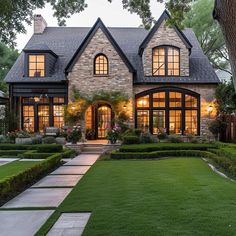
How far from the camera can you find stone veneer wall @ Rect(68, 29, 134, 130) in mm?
25109

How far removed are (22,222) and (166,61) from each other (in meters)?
20.7

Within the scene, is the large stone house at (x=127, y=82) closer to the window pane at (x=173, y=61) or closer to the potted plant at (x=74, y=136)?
the window pane at (x=173, y=61)

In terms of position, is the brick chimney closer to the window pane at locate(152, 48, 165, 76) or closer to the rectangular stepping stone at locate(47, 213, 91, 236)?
the window pane at locate(152, 48, 165, 76)

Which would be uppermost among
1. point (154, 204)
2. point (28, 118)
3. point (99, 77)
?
point (99, 77)

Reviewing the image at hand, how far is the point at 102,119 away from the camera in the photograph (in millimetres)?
27703

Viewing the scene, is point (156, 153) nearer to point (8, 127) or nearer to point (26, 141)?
point (26, 141)

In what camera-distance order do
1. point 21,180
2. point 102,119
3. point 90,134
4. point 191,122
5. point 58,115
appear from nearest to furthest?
point 21,180 < point 191,122 < point 58,115 < point 90,134 < point 102,119

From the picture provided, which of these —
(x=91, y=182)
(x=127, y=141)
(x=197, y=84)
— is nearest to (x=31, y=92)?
(x=127, y=141)

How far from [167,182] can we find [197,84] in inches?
631

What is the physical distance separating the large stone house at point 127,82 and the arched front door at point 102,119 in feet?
0.24

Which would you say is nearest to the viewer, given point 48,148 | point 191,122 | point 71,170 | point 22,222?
point 22,222

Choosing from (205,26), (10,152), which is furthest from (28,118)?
(205,26)

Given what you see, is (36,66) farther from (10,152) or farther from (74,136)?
(10,152)

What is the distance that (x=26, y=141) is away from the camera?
2247 centimetres
